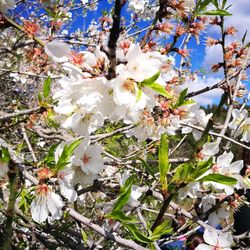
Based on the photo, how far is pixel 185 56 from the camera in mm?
2164

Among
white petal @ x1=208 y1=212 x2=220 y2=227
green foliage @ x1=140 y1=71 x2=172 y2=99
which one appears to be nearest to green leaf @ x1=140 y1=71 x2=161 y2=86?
green foliage @ x1=140 y1=71 x2=172 y2=99

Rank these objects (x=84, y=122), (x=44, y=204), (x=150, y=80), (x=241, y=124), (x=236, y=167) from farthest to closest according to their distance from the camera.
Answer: (x=241, y=124)
(x=236, y=167)
(x=44, y=204)
(x=84, y=122)
(x=150, y=80)

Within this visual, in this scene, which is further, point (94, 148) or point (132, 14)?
point (132, 14)

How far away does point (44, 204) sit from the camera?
1.37 m

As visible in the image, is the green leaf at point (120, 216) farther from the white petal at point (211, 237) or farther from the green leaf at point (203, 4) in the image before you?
the green leaf at point (203, 4)

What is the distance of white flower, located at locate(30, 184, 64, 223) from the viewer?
52.7 inches

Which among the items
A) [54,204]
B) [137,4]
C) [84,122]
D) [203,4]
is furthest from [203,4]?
[137,4]

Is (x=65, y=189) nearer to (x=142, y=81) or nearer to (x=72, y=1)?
(x=142, y=81)

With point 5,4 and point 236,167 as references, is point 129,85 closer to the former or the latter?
point 5,4

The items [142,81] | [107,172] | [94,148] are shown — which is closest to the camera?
[142,81]

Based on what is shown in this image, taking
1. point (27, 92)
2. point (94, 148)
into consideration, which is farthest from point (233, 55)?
point (27, 92)

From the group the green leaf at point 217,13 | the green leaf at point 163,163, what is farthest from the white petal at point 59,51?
the green leaf at point 217,13

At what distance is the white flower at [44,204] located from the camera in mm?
1338

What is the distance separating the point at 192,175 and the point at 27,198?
741 mm
